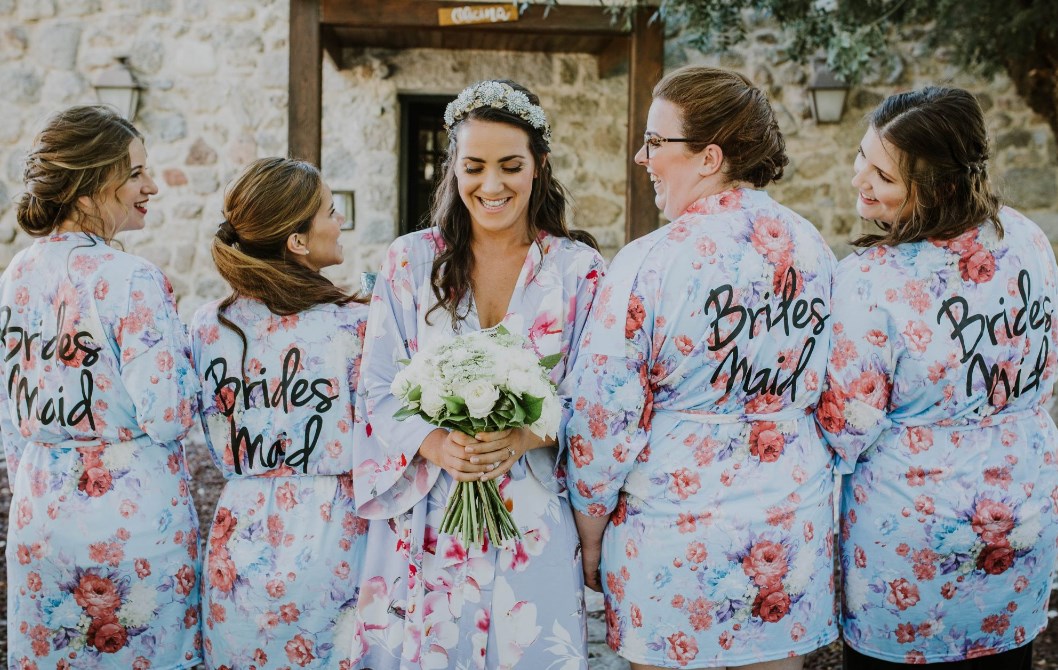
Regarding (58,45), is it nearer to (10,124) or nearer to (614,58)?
(10,124)

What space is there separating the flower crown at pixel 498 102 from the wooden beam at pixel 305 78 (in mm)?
3788

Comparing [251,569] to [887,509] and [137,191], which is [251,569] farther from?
[887,509]

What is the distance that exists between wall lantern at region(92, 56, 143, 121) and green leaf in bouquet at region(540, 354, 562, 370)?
6426mm

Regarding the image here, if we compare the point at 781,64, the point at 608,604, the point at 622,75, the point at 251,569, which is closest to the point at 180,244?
the point at 622,75

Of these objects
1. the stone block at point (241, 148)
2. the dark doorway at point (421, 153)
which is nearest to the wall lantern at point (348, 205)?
the dark doorway at point (421, 153)

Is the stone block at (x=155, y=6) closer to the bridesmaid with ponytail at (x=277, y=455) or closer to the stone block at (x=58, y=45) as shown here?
the stone block at (x=58, y=45)

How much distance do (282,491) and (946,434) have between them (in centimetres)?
174

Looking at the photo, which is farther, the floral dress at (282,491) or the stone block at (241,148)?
the stone block at (241,148)

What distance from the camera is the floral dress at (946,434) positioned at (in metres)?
2.20

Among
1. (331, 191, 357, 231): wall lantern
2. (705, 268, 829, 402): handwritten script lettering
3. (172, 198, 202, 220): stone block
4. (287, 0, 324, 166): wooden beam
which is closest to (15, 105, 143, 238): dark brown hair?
(705, 268, 829, 402): handwritten script lettering

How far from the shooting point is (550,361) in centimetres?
213

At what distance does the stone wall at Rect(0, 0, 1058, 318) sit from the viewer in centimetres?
745

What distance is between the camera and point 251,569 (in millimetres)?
2367

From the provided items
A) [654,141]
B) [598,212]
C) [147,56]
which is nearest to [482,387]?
[654,141]
